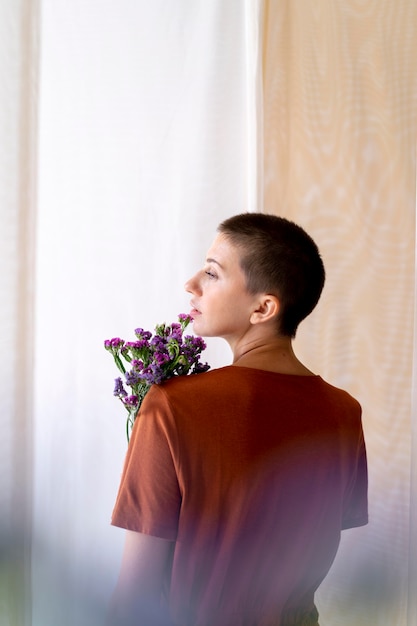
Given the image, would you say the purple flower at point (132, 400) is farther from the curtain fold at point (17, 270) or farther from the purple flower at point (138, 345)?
the curtain fold at point (17, 270)

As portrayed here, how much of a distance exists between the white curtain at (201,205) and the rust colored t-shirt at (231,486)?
17.2 inches

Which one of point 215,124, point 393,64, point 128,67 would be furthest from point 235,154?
point 393,64

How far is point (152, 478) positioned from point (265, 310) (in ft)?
0.86

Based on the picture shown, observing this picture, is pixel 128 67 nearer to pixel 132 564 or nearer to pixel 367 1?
pixel 367 1

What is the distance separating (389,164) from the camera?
1.53 metres

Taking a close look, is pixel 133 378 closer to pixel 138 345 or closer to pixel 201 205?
pixel 138 345

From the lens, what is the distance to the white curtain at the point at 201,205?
135 cm

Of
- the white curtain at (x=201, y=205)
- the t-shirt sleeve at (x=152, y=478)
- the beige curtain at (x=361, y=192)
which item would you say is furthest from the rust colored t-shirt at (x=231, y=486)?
the beige curtain at (x=361, y=192)

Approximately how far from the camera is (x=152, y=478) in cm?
78

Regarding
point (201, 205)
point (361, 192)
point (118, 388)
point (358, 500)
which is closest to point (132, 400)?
point (118, 388)

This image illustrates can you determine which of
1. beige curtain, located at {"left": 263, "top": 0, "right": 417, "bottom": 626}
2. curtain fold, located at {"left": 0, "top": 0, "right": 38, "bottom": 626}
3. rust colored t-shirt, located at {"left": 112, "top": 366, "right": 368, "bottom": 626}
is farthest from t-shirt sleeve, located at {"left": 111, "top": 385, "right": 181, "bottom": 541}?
beige curtain, located at {"left": 263, "top": 0, "right": 417, "bottom": 626}

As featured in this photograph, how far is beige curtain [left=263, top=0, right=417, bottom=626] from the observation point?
153 cm

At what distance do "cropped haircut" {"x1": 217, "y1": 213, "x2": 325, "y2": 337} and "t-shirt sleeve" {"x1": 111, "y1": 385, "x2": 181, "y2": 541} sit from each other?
21 cm

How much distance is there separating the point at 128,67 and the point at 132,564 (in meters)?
1.02
